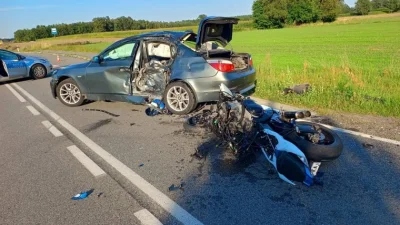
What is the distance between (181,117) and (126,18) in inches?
4914

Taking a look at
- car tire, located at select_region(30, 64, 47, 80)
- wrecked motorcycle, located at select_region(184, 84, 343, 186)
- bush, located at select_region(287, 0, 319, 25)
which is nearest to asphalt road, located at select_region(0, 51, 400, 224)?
wrecked motorcycle, located at select_region(184, 84, 343, 186)

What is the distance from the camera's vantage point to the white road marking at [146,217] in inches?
104

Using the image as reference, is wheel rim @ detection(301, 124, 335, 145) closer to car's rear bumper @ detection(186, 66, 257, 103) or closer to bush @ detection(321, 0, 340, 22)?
car's rear bumper @ detection(186, 66, 257, 103)

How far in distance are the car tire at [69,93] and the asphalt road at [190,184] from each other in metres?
2.26

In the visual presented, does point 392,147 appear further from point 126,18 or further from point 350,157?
point 126,18

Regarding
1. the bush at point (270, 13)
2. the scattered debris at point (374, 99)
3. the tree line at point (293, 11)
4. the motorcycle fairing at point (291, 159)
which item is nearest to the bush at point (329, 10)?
the tree line at point (293, 11)

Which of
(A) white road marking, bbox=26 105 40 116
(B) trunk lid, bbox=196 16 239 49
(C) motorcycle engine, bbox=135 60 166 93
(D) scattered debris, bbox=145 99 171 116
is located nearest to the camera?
(B) trunk lid, bbox=196 16 239 49

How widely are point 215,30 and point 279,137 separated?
364 cm

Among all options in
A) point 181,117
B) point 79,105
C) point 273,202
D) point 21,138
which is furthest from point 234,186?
point 79,105

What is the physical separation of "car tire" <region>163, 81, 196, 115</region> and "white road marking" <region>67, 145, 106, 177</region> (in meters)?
2.08

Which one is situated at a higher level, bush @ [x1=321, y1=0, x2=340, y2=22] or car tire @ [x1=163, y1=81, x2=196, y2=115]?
bush @ [x1=321, y1=0, x2=340, y2=22]

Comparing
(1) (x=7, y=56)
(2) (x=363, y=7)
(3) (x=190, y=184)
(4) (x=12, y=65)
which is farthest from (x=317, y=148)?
(2) (x=363, y=7)

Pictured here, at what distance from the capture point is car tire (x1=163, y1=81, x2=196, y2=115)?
19.0 ft

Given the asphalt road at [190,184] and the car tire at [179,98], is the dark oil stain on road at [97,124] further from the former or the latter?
the car tire at [179,98]
